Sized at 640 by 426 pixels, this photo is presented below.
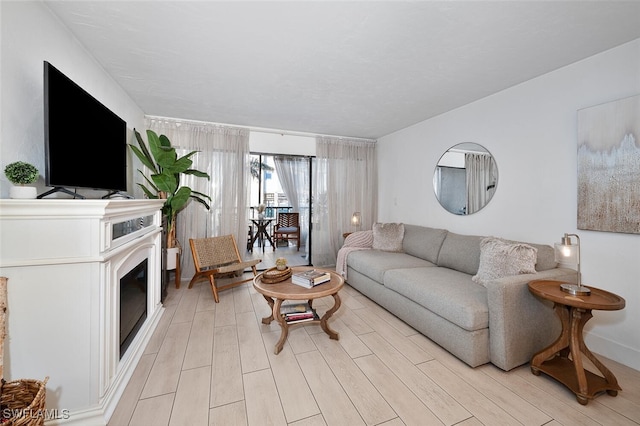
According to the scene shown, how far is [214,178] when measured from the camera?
12.8ft

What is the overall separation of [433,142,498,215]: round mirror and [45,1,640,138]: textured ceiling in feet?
2.10

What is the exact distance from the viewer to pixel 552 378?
1.77 metres

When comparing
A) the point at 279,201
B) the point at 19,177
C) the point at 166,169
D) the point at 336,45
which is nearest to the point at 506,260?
the point at 336,45

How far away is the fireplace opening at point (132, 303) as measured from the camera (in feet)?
5.85

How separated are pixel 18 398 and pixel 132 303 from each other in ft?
3.28

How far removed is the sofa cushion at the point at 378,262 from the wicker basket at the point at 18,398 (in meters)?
2.62

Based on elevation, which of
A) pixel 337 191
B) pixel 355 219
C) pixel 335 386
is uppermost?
pixel 337 191

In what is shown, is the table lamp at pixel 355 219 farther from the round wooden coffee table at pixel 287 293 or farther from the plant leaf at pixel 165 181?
the plant leaf at pixel 165 181

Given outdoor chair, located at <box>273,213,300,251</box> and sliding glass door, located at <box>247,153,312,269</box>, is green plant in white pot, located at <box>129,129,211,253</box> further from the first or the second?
outdoor chair, located at <box>273,213,300,251</box>

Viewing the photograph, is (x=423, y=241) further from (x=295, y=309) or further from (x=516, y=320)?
(x=295, y=309)

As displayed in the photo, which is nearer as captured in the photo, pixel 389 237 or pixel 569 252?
pixel 569 252

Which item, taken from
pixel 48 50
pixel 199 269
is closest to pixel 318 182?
pixel 199 269

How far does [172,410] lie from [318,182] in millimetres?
3667

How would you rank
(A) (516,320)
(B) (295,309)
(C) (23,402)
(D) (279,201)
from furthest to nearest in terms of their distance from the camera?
(D) (279,201)
(B) (295,309)
(A) (516,320)
(C) (23,402)
